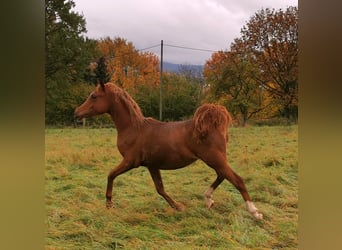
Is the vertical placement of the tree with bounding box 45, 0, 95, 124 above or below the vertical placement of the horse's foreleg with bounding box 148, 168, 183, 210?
above

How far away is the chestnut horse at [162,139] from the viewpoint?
5.78 feet

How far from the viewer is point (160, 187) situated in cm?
180

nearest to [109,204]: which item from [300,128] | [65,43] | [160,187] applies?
[160,187]

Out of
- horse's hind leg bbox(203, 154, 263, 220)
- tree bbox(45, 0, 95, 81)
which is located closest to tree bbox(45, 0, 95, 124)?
tree bbox(45, 0, 95, 81)

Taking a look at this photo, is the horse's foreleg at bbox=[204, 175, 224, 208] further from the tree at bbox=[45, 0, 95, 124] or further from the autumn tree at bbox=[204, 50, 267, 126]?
the tree at bbox=[45, 0, 95, 124]

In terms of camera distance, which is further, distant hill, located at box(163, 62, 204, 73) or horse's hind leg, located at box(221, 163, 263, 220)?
distant hill, located at box(163, 62, 204, 73)

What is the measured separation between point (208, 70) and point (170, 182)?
54 cm

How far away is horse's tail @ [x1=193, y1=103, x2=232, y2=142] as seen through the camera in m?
1.76

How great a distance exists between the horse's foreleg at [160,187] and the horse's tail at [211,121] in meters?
0.25

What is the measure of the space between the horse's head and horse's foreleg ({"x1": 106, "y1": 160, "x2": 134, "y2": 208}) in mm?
263

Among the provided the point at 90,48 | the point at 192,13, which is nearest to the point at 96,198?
the point at 90,48

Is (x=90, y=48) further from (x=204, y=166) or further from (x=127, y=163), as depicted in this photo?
(x=204, y=166)
